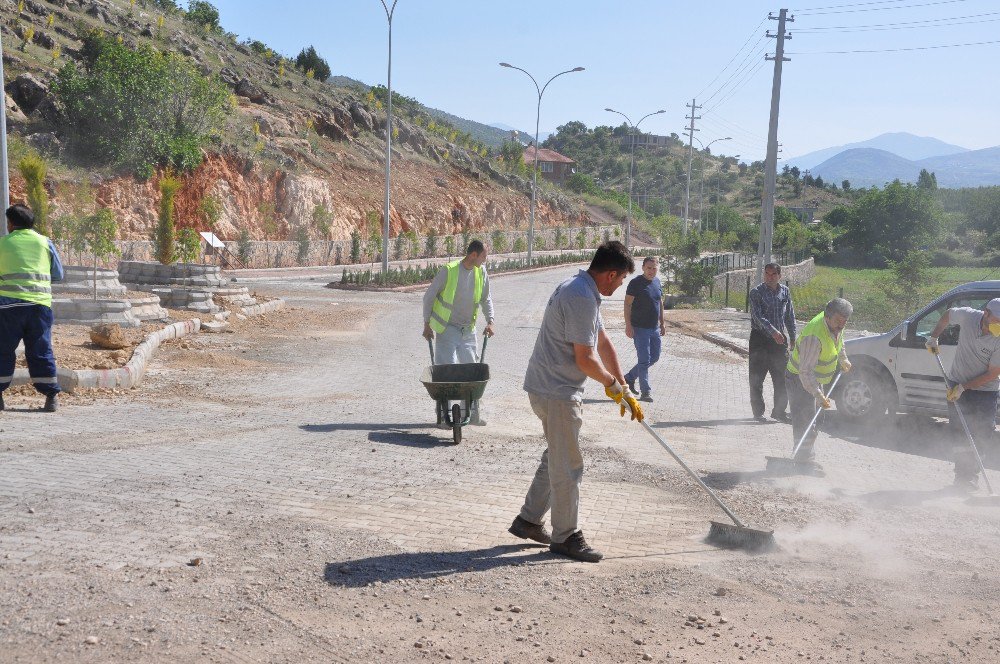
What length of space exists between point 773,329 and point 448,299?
384cm

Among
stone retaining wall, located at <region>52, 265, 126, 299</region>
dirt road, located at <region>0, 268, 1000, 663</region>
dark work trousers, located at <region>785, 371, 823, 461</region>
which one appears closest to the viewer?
dirt road, located at <region>0, 268, 1000, 663</region>

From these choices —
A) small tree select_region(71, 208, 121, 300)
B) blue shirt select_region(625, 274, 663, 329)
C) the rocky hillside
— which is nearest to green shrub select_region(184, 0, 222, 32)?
the rocky hillside

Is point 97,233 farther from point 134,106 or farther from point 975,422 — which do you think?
point 134,106

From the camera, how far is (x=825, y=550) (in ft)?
19.8

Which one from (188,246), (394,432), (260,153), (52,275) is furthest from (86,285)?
(260,153)

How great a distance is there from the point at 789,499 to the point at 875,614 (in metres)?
2.39

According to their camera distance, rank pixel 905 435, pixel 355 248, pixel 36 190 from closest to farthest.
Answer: pixel 905 435 → pixel 36 190 → pixel 355 248

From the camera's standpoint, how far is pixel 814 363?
26.5ft

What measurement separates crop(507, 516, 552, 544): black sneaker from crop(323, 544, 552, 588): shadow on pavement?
2.9 inches

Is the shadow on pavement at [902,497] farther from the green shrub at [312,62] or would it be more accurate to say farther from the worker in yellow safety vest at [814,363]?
the green shrub at [312,62]

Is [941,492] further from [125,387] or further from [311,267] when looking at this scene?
[311,267]

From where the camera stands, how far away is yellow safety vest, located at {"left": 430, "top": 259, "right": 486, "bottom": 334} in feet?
30.3

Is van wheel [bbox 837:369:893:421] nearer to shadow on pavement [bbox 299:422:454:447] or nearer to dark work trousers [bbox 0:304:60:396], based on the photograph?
shadow on pavement [bbox 299:422:454:447]

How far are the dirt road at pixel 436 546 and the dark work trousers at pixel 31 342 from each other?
0.39m
